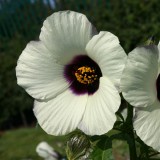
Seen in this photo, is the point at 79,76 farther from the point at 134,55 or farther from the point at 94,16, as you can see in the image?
the point at 94,16

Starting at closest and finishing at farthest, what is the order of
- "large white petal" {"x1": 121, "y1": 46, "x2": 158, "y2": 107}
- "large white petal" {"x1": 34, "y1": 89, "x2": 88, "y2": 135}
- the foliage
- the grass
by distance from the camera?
"large white petal" {"x1": 121, "y1": 46, "x2": 158, "y2": 107}
"large white petal" {"x1": 34, "y1": 89, "x2": 88, "y2": 135}
the grass
the foliage

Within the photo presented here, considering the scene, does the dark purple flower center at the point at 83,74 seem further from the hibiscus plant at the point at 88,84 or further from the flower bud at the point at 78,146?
the flower bud at the point at 78,146

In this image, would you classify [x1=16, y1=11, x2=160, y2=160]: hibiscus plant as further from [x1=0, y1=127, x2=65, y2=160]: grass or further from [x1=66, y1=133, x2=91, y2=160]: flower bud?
[x1=0, y1=127, x2=65, y2=160]: grass

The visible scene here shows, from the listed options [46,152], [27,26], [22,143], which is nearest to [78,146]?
[46,152]

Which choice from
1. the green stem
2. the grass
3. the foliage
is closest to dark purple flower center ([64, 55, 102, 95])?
the green stem

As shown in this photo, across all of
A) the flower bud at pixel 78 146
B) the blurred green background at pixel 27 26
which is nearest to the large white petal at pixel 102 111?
the flower bud at pixel 78 146
